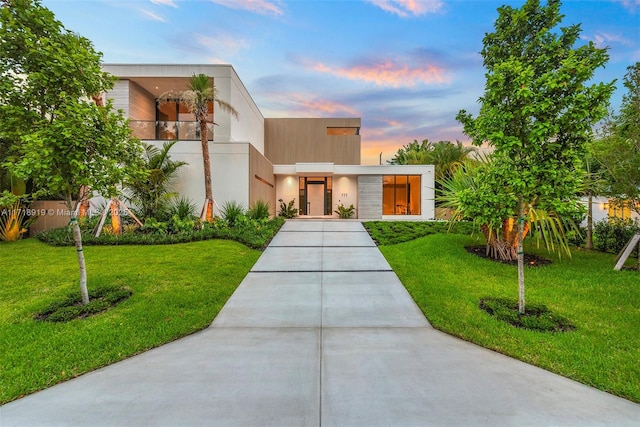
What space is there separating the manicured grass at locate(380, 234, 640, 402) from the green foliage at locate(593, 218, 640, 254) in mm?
787

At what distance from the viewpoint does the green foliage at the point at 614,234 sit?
7.16m

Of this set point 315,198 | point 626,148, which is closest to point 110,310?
point 626,148

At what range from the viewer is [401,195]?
1703 centimetres

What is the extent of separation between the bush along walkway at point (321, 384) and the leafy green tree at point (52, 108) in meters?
2.35

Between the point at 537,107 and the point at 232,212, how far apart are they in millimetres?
8954

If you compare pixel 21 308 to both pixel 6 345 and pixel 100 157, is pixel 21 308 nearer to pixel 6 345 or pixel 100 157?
pixel 6 345

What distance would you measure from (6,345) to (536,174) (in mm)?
6465

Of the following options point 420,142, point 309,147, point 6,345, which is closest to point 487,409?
point 6,345

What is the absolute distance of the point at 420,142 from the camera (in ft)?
84.2

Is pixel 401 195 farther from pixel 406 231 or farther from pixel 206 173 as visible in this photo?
pixel 206 173

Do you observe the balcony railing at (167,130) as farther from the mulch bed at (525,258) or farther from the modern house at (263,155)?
the mulch bed at (525,258)

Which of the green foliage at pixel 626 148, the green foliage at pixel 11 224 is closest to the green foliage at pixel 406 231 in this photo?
the green foliage at pixel 626 148

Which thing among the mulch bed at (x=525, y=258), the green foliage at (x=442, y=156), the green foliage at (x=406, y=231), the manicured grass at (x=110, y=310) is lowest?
the manicured grass at (x=110, y=310)

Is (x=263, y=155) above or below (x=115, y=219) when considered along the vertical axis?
above
